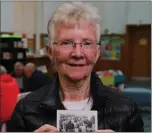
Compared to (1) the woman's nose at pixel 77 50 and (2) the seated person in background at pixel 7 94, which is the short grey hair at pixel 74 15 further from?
(2) the seated person in background at pixel 7 94

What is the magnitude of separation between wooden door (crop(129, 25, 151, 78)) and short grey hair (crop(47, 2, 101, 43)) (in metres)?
7.95

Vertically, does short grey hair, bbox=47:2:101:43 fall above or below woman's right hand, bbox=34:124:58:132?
above

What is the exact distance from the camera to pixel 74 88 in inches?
37.0

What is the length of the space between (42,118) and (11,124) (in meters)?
0.11

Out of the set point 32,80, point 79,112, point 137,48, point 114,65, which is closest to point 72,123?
point 79,112

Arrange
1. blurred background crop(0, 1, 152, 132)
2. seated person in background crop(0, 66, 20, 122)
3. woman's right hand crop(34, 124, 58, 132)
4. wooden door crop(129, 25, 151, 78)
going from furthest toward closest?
1. wooden door crop(129, 25, 151, 78)
2. blurred background crop(0, 1, 152, 132)
3. seated person in background crop(0, 66, 20, 122)
4. woman's right hand crop(34, 124, 58, 132)

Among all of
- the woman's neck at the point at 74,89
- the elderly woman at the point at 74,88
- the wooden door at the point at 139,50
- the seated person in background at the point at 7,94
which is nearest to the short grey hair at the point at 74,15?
the elderly woman at the point at 74,88

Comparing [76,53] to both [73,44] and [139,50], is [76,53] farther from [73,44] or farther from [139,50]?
[139,50]

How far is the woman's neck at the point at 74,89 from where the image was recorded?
0.93 metres

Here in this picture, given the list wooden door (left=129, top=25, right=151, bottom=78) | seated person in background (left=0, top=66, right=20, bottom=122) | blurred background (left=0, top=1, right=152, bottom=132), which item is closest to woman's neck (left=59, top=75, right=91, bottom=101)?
seated person in background (left=0, top=66, right=20, bottom=122)

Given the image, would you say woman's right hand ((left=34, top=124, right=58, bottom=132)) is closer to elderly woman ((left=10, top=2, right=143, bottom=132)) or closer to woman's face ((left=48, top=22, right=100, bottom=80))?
elderly woman ((left=10, top=2, right=143, bottom=132))

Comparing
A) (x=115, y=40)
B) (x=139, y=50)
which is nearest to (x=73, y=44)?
(x=115, y=40)

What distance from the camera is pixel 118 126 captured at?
0.91m

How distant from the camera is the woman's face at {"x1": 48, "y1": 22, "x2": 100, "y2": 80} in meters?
0.89
